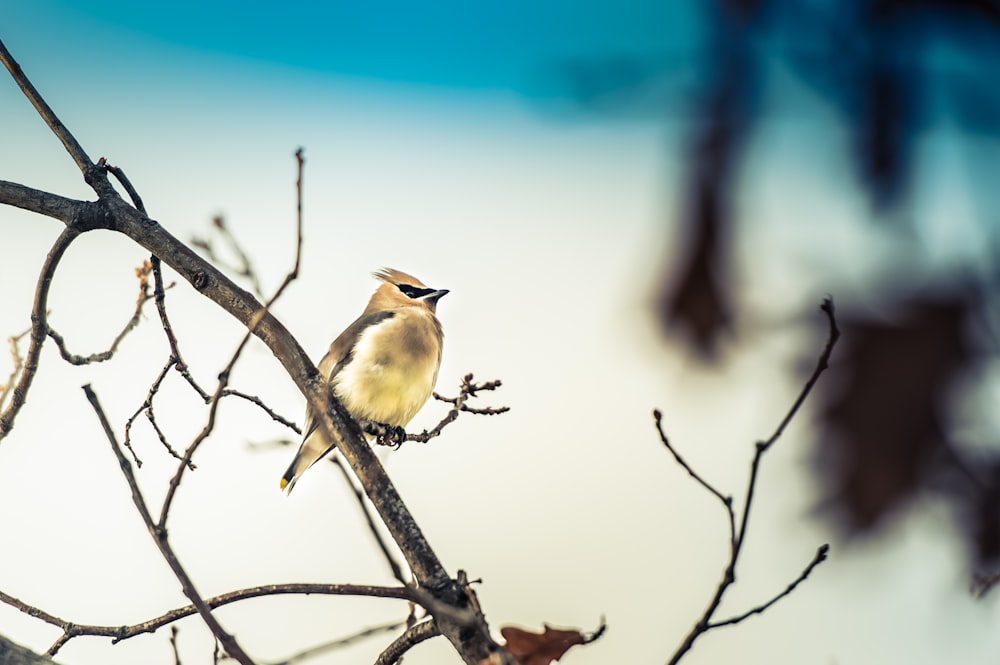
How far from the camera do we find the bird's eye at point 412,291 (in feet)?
18.1

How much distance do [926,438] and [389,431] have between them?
3.86 m

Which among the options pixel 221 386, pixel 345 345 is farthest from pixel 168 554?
pixel 345 345

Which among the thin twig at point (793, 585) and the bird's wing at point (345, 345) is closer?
the thin twig at point (793, 585)

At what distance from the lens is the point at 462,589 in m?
1.95

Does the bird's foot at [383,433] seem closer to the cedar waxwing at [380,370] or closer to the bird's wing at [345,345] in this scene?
the cedar waxwing at [380,370]

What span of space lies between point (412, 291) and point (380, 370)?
1.09 m

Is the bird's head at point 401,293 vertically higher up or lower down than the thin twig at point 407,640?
higher up

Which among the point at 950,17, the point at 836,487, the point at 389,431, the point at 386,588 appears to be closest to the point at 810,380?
the point at 836,487

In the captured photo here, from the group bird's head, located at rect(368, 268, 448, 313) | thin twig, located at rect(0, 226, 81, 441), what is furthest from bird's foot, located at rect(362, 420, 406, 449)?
thin twig, located at rect(0, 226, 81, 441)

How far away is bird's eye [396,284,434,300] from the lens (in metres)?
5.53

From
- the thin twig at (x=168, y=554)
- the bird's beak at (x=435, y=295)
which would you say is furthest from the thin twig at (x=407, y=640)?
the bird's beak at (x=435, y=295)

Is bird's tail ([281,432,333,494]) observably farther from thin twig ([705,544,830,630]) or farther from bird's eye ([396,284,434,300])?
thin twig ([705,544,830,630])

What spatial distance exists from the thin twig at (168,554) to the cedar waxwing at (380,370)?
103 inches

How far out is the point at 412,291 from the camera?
556 centimetres
